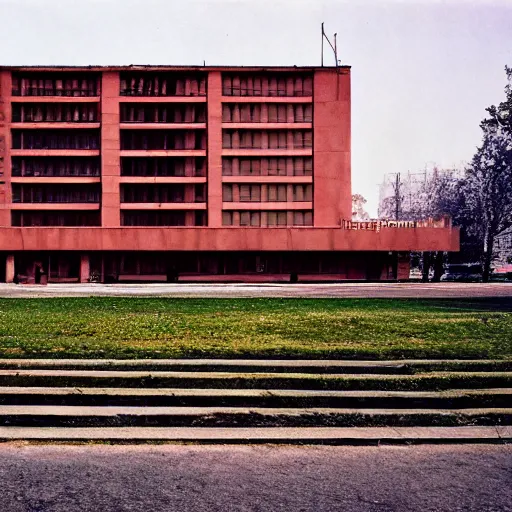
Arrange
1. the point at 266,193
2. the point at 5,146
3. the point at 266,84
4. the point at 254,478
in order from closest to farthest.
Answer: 1. the point at 254,478
2. the point at 5,146
3. the point at 266,193
4. the point at 266,84

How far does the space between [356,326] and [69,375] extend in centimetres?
832

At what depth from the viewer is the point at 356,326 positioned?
1605cm

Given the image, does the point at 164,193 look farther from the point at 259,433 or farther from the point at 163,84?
the point at 259,433

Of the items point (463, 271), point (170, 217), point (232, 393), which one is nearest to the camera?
point (232, 393)

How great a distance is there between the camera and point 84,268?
61.9 metres

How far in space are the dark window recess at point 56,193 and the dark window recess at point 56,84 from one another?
29.3 feet

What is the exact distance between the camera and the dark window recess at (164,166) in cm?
6444

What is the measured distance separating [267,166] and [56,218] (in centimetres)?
2125

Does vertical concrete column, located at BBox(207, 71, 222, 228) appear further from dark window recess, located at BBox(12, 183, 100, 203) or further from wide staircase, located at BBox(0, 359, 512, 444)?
wide staircase, located at BBox(0, 359, 512, 444)

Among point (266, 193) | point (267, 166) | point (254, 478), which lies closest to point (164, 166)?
point (267, 166)

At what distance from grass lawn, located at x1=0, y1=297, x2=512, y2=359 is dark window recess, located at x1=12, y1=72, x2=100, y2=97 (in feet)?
153

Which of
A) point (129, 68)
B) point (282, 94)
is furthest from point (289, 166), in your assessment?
point (129, 68)

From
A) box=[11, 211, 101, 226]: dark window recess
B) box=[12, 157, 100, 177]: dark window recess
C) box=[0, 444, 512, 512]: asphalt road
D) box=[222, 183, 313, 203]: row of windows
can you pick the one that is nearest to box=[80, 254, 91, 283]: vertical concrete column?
box=[11, 211, 101, 226]: dark window recess

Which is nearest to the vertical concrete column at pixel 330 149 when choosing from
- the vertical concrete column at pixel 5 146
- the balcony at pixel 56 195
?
the balcony at pixel 56 195
